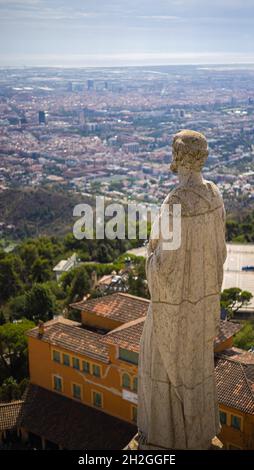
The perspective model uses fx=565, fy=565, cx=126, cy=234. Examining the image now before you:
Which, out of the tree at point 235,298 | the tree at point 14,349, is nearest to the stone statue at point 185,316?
the tree at point 14,349

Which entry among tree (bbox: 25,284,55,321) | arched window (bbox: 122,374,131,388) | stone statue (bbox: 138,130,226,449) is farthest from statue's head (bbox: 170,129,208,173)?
tree (bbox: 25,284,55,321)

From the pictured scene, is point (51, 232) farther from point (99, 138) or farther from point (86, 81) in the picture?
point (86, 81)

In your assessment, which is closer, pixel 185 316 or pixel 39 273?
pixel 185 316

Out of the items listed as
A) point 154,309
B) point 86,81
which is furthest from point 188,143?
point 86,81

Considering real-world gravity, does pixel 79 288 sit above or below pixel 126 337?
below

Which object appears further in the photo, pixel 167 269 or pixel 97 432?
pixel 97 432

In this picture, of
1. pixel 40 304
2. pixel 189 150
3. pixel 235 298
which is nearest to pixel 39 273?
pixel 40 304

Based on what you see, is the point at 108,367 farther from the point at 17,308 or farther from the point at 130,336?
the point at 17,308
